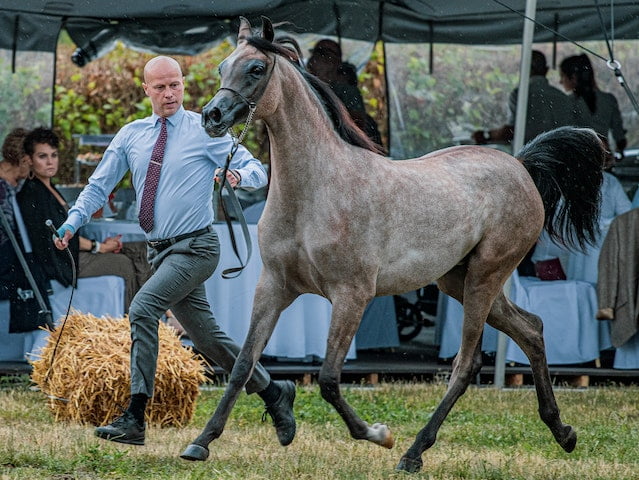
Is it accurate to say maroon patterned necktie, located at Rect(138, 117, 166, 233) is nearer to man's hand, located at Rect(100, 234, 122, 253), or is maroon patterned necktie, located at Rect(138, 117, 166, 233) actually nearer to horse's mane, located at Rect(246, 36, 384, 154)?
horse's mane, located at Rect(246, 36, 384, 154)

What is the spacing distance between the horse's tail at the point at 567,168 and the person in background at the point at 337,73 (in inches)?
107

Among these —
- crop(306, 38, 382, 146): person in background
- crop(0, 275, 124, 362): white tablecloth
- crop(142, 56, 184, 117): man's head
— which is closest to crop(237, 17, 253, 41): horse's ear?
crop(142, 56, 184, 117): man's head

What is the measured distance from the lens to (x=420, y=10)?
9469 millimetres

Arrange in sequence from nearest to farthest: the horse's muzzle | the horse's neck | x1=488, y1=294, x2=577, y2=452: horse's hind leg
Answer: the horse's muzzle < the horse's neck < x1=488, y1=294, x2=577, y2=452: horse's hind leg

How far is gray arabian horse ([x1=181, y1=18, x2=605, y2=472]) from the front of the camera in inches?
208

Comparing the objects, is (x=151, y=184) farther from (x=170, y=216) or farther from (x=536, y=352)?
(x=536, y=352)

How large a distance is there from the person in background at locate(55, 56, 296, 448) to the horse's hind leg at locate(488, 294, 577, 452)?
1.29m

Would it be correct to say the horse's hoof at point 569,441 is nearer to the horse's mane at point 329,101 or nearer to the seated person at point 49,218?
the horse's mane at point 329,101

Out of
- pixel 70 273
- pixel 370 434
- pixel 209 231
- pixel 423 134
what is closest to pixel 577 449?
pixel 370 434

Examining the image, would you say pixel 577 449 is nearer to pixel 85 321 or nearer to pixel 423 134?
pixel 85 321

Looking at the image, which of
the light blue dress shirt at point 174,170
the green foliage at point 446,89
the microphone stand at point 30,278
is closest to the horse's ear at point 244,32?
the light blue dress shirt at point 174,170

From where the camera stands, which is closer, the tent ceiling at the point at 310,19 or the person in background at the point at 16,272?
the person in background at the point at 16,272

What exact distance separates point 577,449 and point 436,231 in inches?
67.1

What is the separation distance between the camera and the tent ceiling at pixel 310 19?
9.41m
